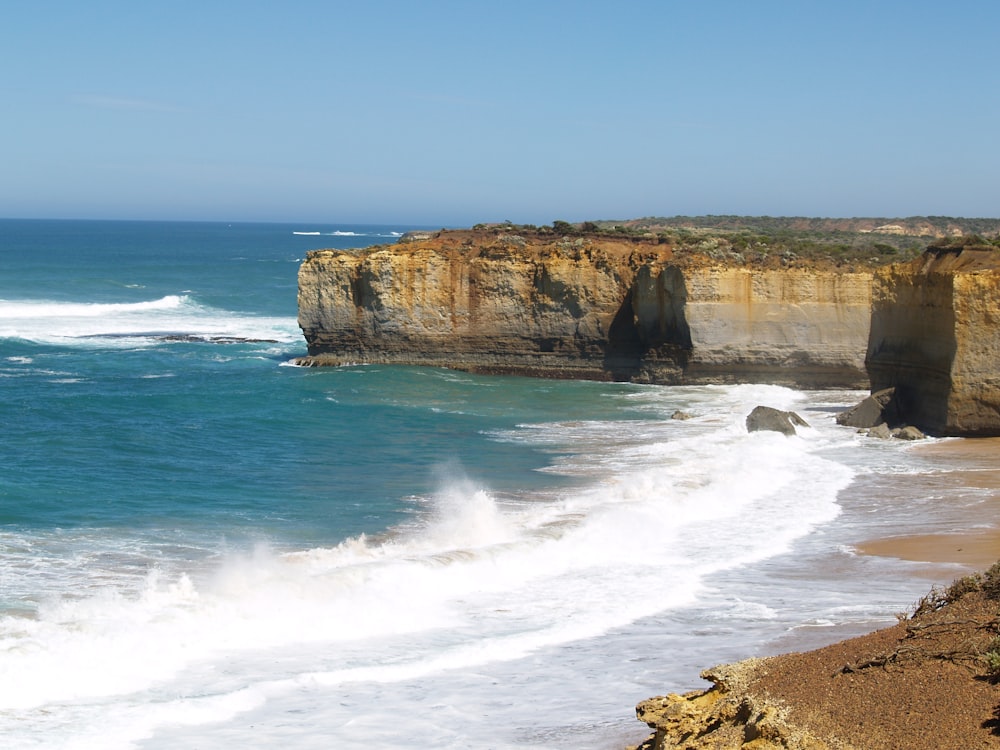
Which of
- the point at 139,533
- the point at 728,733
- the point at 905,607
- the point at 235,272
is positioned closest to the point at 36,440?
the point at 139,533

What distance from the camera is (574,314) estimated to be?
124 feet

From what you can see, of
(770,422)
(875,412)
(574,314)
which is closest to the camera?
(770,422)

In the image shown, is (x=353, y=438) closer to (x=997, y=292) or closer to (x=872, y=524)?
(x=872, y=524)

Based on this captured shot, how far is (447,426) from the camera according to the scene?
28078 millimetres

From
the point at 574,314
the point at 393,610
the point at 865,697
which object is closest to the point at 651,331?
the point at 574,314

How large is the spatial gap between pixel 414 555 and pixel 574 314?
2247cm

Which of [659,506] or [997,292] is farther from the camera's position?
[997,292]

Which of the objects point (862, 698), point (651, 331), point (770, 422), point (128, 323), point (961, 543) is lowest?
A: point (961, 543)

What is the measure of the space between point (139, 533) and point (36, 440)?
8.51 m

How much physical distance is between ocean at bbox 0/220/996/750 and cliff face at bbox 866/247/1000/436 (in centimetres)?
197

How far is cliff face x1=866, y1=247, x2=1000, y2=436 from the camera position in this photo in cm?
2500

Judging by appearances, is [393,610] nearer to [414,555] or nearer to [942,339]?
[414,555]

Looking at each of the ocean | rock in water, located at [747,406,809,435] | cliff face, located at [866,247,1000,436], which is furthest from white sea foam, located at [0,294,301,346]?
cliff face, located at [866,247,1000,436]

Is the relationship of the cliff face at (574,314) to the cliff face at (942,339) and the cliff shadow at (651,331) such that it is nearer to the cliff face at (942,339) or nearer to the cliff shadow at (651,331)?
the cliff shadow at (651,331)
